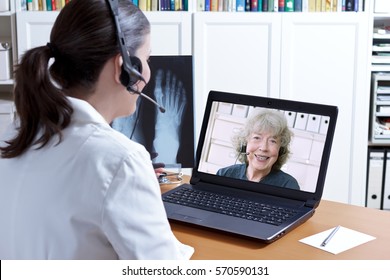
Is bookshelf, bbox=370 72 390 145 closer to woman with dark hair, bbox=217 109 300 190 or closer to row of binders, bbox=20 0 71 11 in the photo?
row of binders, bbox=20 0 71 11

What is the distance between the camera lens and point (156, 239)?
3.77 feet

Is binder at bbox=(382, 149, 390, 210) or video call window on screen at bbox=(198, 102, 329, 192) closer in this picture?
video call window on screen at bbox=(198, 102, 329, 192)

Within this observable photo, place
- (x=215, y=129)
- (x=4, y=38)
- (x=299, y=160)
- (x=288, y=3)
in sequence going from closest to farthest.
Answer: (x=299, y=160) → (x=215, y=129) → (x=288, y=3) → (x=4, y=38)

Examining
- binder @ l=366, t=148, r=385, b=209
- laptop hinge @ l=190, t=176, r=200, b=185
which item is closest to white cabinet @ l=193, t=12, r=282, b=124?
binder @ l=366, t=148, r=385, b=209

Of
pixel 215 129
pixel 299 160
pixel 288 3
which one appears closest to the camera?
pixel 299 160

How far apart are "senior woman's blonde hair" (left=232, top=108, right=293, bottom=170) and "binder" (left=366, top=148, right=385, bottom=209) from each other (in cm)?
177

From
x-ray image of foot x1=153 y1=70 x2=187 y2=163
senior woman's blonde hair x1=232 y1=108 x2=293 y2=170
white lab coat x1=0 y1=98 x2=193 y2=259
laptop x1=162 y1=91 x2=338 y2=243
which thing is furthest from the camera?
x-ray image of foot x1=153 y1=70 x2=187 y2=163

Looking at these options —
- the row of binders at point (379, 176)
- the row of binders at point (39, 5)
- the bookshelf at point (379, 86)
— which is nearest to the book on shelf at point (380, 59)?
the bookshelf at point (379, 86)

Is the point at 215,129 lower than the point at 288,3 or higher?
lower

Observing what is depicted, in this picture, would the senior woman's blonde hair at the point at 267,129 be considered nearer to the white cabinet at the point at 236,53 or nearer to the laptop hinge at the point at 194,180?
the laptop hinge at the point at 194,180

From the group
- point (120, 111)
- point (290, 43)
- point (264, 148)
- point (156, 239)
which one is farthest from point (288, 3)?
point (156, 239)

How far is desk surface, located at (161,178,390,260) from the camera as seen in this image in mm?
1402
